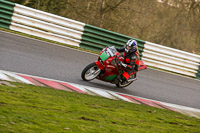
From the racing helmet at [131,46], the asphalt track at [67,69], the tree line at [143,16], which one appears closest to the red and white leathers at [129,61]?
the racing helmet at [131,46]

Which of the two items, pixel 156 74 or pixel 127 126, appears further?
pixel 156 74

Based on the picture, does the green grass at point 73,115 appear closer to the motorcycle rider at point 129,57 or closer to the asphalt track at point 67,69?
the motorcycle rider at point 129,57

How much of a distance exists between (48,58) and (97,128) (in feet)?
19.7

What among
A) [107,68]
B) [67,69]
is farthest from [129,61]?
[67,69]

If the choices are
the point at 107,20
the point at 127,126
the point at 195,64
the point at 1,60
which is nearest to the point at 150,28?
the point at 107,20

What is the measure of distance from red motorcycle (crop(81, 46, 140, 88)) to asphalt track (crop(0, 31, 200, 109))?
8.4 inches

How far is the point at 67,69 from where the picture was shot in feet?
32.0

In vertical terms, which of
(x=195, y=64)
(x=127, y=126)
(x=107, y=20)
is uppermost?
(x=107, y=20)

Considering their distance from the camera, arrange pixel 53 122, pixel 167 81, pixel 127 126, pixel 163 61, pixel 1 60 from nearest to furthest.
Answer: pixel 53 122 → pixel 127 126 → pixel 1 60 → pixel 167 81 → pixel 163 61

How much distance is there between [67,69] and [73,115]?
4.62 metres

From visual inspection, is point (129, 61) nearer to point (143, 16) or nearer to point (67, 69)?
point (67, 69)

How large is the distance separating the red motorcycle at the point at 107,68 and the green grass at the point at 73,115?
1.62m

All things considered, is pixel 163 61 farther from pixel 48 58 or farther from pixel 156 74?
pixel 48 58

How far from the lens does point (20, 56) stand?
9617 mm
